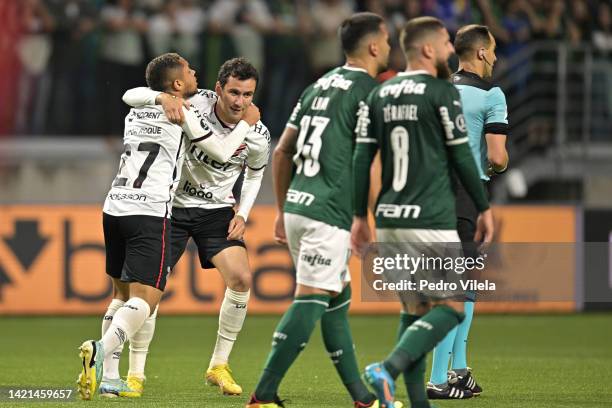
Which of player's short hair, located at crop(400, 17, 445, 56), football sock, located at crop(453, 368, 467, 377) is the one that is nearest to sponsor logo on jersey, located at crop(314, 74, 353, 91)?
player's short hair, located at crop(400, 17, 445, 56)

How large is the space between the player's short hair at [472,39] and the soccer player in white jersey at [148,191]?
142 cm

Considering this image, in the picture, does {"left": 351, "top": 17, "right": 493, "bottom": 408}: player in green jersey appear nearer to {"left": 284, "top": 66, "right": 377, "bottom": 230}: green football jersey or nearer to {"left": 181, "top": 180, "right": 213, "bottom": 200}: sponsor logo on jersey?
{"left": 284, "top": 66, "right": 377, "bottom": 230}: green football jersey

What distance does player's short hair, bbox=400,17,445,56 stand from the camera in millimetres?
6406

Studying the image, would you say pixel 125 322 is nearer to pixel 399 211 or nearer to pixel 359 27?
pixel 399 211

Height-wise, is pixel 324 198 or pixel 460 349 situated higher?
pixel 324 198

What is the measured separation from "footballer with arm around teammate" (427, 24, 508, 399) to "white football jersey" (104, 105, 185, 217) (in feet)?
5.93


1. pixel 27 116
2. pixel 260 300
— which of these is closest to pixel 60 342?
pixel 260 300

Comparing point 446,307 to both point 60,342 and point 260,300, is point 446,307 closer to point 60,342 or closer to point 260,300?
point 60,342

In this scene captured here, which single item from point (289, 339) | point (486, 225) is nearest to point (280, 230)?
point (289, 339)

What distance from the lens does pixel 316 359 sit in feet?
34.7

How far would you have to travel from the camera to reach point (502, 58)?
16969 mm

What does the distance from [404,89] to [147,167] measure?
6.92ft

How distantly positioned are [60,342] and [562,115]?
26.3ft

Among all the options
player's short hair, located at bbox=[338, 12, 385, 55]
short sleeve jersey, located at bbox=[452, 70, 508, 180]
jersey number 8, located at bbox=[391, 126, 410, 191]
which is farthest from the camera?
short sleeve jersey, located at bbox=[452, 70, 508, 180]
